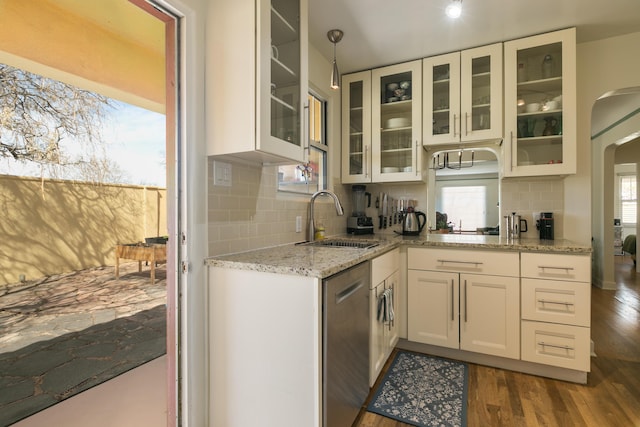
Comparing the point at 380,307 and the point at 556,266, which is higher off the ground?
the point at 556,266

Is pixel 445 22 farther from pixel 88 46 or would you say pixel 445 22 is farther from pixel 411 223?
pixel 88 46

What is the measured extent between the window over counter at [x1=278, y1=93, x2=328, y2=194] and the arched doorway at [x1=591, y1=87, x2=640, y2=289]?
3691 mm

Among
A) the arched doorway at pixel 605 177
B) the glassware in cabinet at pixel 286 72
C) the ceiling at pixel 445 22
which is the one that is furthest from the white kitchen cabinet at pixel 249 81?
the arched doorway at pixel 605 177

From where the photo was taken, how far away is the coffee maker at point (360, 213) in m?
2.86

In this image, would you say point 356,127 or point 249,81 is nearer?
point 249,81

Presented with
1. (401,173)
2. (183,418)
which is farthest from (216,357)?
(401,173)

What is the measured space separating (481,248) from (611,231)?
A: 3.97 m

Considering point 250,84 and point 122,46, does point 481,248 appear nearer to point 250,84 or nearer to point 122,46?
point 250,84

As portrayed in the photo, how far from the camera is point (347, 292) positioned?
1.37 metres

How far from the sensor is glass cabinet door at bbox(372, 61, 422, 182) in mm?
2611

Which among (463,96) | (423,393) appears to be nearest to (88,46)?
(463,96)

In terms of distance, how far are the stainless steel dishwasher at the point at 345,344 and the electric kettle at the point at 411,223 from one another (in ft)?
3.92

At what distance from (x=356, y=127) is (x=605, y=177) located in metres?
4.20

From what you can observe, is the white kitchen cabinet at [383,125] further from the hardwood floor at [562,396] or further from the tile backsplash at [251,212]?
Result: the hardwood floor at [562,396]
